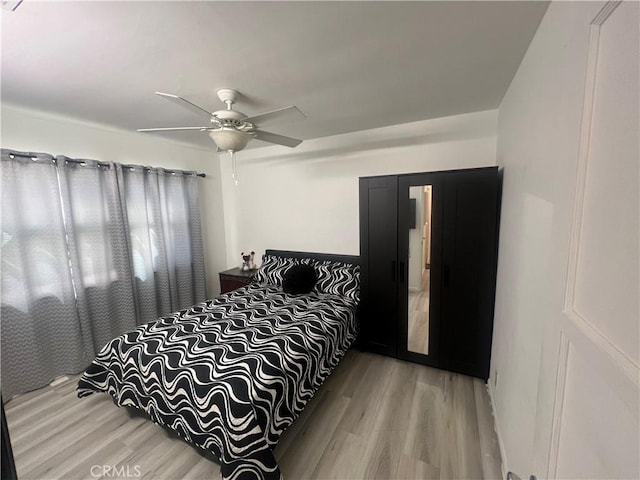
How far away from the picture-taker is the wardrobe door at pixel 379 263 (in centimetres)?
249

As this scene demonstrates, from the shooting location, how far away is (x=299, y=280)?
2977mm

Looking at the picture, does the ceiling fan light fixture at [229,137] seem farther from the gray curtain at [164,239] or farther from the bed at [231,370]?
the gray curtain at [164,239]

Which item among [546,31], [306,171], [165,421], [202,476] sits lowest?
[202,476]

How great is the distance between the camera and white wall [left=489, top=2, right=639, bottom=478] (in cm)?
47

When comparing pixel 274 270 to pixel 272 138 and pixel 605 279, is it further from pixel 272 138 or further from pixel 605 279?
pixel 605 279

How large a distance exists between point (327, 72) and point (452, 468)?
2.56 m

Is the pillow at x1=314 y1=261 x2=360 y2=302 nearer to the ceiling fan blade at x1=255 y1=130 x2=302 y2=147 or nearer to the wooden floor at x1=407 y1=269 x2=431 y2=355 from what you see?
the wooden floor at x1=407 y1=269 x2=431 y2=355

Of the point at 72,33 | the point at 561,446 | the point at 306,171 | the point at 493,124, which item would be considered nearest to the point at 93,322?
the point at 72,33

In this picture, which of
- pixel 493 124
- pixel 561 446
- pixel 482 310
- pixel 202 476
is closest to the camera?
pixel 561 446

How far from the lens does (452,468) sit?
1.57 m

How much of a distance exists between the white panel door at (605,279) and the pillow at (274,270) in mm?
2885

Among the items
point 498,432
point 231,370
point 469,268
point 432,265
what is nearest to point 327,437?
point 231,370

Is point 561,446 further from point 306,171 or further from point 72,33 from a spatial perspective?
point 306,171

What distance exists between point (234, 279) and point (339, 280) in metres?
1.57
